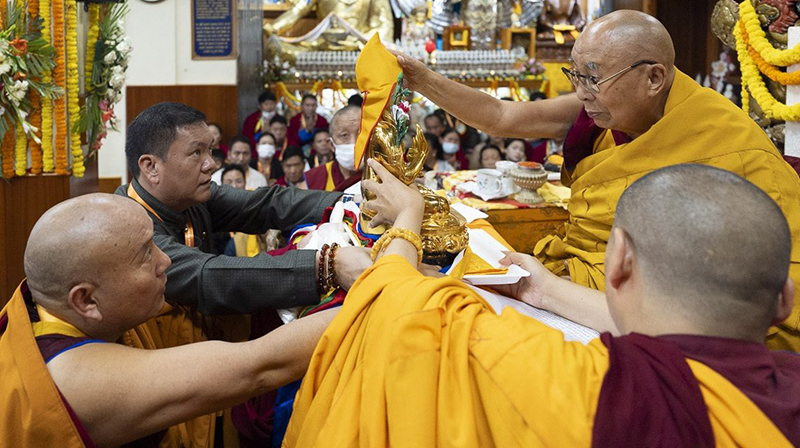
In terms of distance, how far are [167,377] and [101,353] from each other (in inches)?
5.3

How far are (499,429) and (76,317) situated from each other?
0.92 m

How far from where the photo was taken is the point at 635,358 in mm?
1112

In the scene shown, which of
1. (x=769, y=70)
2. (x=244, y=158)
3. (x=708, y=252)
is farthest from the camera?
(x=244, y=158)

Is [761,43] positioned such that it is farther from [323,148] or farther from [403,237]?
[323,148]

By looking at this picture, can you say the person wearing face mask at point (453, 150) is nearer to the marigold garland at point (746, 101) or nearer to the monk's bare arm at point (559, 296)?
the marigold garland at point (746, 101)

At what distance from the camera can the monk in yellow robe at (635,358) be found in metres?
1.07

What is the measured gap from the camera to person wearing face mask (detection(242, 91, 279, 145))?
8.13 meters

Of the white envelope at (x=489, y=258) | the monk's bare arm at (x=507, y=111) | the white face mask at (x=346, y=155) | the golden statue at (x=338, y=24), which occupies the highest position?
the golden statue at (x=338, y=24)

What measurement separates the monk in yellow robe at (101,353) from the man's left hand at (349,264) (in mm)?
173

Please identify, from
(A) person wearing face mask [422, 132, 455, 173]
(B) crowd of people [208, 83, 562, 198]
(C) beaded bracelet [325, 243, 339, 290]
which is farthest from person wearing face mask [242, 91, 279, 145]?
(C) beaded bracelet [325, 243, 339, 290]

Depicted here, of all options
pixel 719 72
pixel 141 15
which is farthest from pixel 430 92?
pixel 719 72

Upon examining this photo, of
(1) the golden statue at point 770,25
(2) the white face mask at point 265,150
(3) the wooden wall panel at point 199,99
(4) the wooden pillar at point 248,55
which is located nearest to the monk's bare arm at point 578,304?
(1) the golden statue at point 770,25

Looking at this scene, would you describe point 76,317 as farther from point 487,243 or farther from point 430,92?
point 430,92

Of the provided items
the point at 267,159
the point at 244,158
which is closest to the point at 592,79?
the point at 244,158
